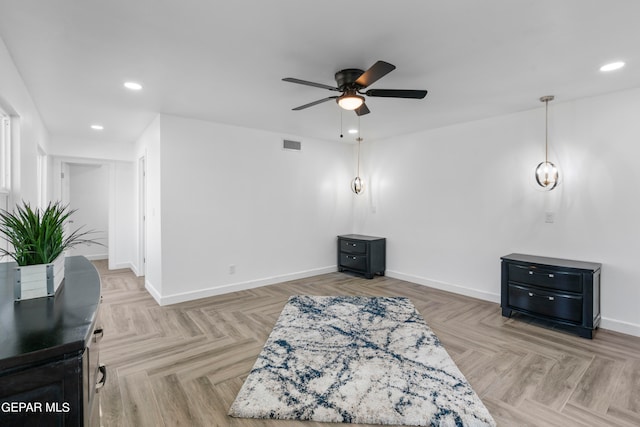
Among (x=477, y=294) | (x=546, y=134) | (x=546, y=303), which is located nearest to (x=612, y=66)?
(x=546, y=134)

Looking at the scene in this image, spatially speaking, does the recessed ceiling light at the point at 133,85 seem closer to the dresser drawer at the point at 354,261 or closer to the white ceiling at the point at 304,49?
the white ceiling at the point at 304,49

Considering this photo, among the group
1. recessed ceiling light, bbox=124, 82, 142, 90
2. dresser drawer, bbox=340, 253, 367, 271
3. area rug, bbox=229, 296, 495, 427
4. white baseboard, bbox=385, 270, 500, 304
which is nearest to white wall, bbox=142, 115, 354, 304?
dresser drawer, bbox=340, 253, 367, 271

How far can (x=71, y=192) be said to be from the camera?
23.3 feet

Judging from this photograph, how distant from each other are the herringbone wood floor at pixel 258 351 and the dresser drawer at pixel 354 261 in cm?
130

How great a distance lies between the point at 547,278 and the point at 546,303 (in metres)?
0.27

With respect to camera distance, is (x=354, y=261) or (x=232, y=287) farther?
(x=354, y=261)

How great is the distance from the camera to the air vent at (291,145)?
5305mm

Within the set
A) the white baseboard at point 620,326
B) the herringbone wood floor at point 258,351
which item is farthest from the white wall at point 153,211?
the white baseboard at point 620,326

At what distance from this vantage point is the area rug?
2.05m

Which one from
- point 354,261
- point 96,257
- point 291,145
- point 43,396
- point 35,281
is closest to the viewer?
point 43,396

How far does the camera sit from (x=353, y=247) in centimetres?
574

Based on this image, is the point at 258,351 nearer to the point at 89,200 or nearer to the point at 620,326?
the point at 620,326

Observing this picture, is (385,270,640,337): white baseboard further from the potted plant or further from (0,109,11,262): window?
(0,109,11,262): window

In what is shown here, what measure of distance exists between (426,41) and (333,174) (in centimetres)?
376
